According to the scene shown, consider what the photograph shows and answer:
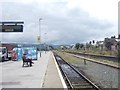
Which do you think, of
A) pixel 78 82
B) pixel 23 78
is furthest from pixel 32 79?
pixel 78 82

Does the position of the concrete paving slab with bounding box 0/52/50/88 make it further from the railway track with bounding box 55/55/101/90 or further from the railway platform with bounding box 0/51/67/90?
the railway track with bounding box 55/55/101/90

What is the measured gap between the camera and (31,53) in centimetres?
4775

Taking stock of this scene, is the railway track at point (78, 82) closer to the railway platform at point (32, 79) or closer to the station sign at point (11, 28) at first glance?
the railway platform at point (32, 79)

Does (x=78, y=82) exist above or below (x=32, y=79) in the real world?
below

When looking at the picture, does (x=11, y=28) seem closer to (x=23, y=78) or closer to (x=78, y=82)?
(x=78, y=82)

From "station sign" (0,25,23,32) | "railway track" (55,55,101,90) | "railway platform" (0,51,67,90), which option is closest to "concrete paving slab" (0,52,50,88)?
"railway platform" (0,51,67,90)

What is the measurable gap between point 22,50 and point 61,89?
122 ft

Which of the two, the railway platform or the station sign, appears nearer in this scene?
the railway platform

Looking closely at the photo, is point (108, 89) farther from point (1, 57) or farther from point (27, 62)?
point (1, 57)

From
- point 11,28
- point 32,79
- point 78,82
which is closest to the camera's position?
point 32,79

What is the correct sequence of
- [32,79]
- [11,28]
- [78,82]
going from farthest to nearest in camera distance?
1. [11,28]
2. [78,82]
3. [32,79]

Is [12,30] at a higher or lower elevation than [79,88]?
higher

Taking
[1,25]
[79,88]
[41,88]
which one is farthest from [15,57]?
[41,88]

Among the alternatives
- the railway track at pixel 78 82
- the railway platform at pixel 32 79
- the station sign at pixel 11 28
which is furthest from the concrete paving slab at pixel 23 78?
the station sign at pixel 11 28
